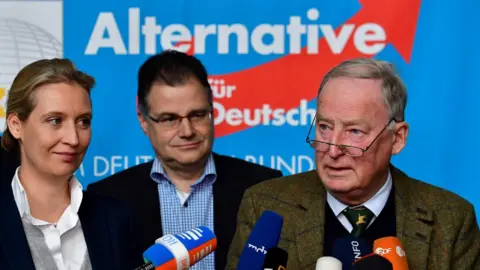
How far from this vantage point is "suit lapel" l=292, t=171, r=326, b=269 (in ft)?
8.00

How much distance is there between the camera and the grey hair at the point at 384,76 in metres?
2.41

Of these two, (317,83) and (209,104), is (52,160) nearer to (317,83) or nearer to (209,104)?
(209,104)

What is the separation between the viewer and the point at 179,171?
3.29m

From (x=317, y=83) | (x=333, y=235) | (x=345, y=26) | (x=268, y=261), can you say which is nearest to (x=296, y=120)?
(x=317, y=83)

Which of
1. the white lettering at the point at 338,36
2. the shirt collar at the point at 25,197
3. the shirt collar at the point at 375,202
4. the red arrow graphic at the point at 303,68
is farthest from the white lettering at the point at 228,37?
the shirt collar at the point at 25,197

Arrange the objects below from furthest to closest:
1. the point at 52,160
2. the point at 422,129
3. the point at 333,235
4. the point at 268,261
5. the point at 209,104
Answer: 1. the point at 422,129
2. the point at 209,104
3. the point at 333,235
4. the point at 52,160
5. the point at 268,261

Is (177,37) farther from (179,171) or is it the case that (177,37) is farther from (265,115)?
(179,171)

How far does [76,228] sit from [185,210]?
0.94 m

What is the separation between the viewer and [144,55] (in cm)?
380

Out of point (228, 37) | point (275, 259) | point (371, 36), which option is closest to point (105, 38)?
point (228, 37)

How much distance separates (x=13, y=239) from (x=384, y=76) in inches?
47.5

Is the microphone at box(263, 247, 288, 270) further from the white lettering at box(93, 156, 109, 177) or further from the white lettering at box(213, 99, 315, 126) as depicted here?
the white lettering at box(93, 156, 109, 177)

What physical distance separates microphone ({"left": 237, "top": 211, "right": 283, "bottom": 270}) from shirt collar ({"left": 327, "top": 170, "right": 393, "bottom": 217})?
0.60 meters

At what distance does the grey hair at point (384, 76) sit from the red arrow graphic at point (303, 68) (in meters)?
1.29
